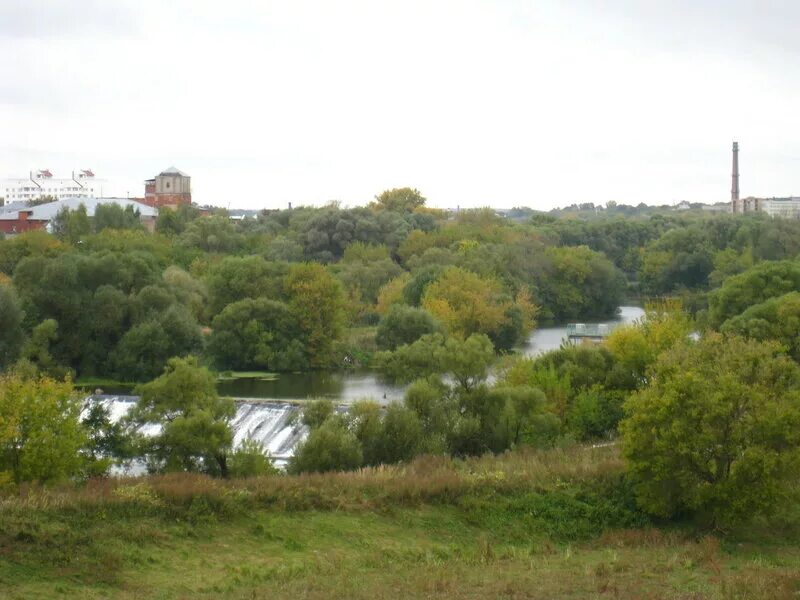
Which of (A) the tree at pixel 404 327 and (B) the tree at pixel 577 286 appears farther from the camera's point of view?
(B) the tree at pixel 577 286

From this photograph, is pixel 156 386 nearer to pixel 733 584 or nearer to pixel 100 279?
pixel 733 584

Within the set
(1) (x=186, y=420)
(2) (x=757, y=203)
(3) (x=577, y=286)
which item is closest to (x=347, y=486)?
(1) (x=186, y=420)

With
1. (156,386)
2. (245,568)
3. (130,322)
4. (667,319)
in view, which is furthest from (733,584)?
Answer: (130,322)

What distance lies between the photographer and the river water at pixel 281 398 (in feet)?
101

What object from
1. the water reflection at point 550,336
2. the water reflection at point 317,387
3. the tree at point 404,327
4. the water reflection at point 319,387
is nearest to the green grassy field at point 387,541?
the water reflection at point 319,387

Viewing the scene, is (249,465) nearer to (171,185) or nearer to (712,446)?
(712,446)

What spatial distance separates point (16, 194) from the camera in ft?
440

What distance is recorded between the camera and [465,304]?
49750mm

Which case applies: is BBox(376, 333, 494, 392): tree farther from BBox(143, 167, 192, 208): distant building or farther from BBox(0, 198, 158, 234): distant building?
BBox(143, 167, 192, 208): distant building

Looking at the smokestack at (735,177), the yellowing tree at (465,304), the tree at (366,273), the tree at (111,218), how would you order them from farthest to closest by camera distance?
the smokestack at (735,177) < the tree at (111,218) < the tree at (366,273) < the yellowing tree at (465,304)

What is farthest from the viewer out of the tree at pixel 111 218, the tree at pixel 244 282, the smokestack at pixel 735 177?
the smokestack at pixel 735 177

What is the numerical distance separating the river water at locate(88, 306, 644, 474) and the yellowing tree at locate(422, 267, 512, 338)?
2.14 metres

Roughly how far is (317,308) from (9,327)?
13.0 m

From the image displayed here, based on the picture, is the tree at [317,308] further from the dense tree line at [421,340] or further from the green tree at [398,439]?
the green tree at [398,439]
